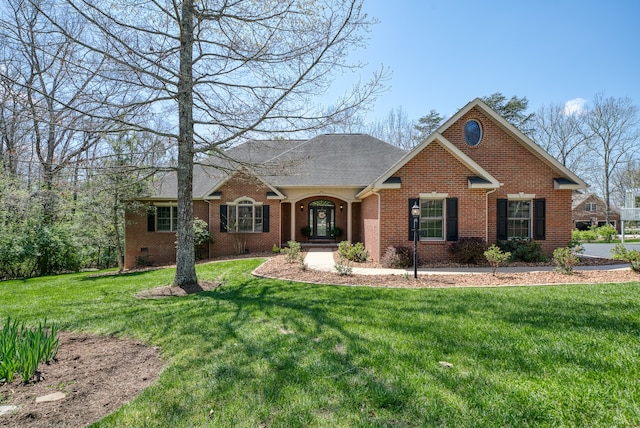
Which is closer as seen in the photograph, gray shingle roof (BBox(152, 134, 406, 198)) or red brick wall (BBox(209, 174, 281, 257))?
red brick wall (BBox(209, 174, 281, 257))

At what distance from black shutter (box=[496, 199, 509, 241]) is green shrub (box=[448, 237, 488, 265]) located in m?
1.38

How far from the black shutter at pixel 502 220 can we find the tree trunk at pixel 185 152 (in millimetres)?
10970

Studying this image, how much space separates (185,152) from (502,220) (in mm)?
11445

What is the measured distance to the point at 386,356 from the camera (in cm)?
369

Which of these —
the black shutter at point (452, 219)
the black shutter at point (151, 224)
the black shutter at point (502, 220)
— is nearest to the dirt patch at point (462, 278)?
the black shutter at point (452, 219)

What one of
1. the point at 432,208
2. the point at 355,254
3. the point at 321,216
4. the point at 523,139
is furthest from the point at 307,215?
the point at 523,139

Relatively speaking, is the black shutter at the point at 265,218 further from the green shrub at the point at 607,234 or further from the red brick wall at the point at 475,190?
the green shrub at the point at 607,234

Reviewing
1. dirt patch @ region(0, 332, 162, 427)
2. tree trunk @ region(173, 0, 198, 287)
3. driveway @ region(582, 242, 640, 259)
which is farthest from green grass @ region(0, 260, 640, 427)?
driveway @ region(582, 242, 640, 259)

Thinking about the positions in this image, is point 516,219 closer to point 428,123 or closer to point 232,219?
point 232,219

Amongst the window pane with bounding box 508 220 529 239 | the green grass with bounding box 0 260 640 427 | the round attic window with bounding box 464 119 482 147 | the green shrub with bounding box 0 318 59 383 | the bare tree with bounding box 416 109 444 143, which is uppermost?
the bare tree with bounding box 416 109 444 143

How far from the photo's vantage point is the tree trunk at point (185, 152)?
773 centimetres

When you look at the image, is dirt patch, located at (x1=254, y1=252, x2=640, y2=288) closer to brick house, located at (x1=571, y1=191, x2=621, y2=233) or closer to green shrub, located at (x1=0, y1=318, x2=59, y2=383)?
green shrub, located at (x1=0, y1=318, x2=59, y2=383)

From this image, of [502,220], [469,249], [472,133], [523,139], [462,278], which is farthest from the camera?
[472,133]

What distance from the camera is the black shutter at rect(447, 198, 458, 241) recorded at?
11.5 m
